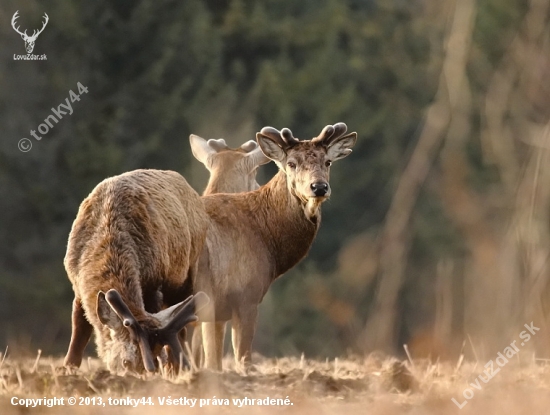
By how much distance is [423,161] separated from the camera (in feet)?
11.9

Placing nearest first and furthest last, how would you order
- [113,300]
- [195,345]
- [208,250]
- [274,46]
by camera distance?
[113,300], [208,250], [195,345], [274,46]

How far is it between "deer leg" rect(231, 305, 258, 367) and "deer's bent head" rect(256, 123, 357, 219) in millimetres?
1184

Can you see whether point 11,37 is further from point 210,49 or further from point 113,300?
point 113,300

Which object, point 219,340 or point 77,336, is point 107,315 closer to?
point 77,336

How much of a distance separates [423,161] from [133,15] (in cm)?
2435

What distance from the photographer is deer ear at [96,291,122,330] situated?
7004 millimetres

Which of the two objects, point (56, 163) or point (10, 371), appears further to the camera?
point (56, 163)

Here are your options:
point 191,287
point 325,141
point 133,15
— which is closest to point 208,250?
point 191,287

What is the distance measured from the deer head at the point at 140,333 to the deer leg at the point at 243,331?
2411 mm

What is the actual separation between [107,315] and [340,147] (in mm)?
4092

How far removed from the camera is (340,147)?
10.5 m
